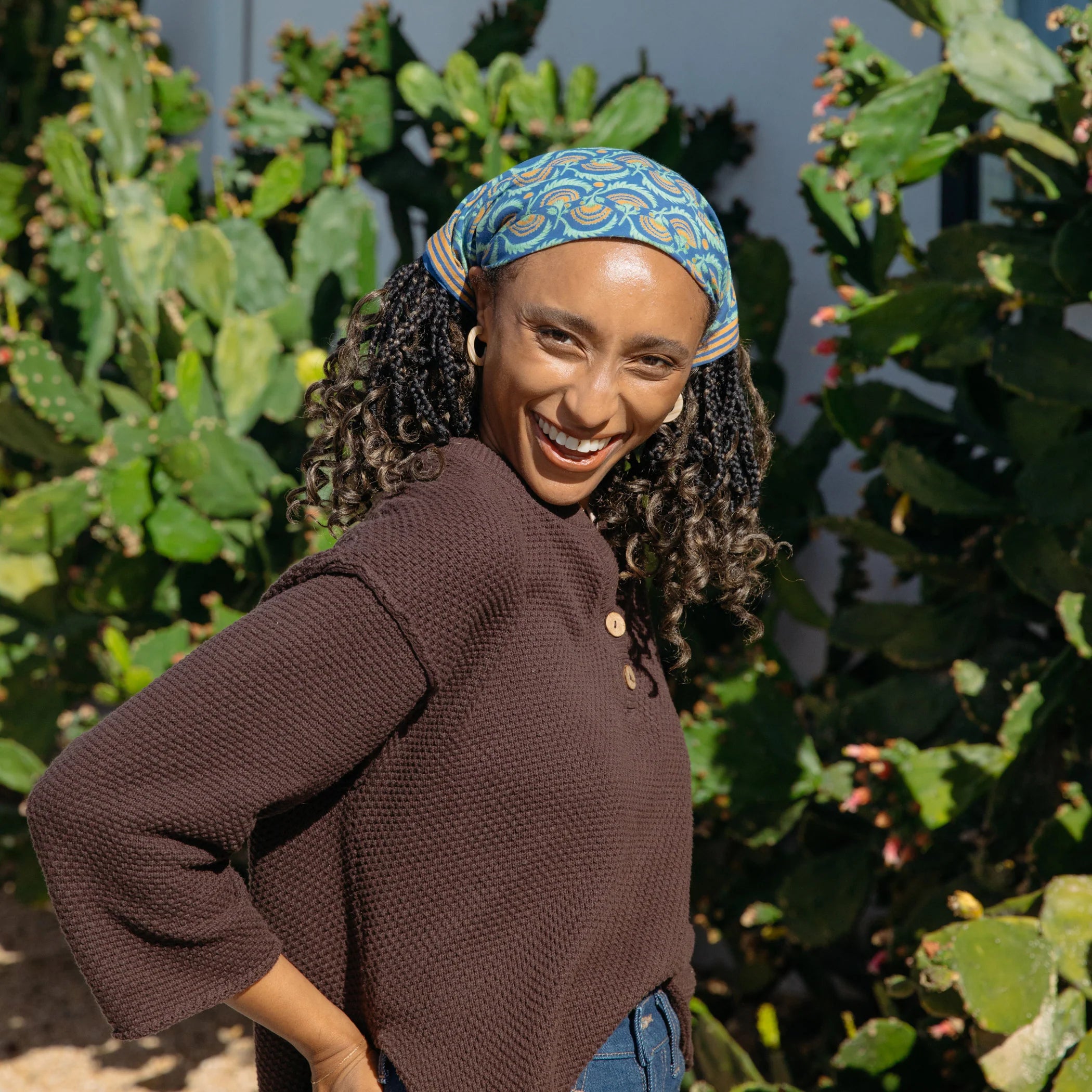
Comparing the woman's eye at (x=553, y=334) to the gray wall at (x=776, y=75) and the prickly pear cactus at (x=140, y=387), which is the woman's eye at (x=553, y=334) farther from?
the gray wall at (x=776, y=75)

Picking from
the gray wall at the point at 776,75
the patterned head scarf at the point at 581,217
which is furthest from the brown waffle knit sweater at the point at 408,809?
the gray wall at the point at 776,75

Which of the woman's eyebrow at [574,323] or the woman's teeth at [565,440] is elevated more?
the woman's eyebrow at [574,323]

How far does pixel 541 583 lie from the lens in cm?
132

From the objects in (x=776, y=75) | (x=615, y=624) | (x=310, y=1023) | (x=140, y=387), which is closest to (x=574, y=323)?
(x=615, y=624)

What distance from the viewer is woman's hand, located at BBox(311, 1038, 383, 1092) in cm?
126

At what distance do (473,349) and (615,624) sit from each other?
0.35 metres

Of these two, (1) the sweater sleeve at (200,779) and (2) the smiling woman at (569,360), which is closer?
(1) the sweater sleeve at (200,779)

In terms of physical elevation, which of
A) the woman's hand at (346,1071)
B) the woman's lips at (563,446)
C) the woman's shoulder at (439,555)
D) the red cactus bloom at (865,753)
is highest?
the woman's lips at (563,446)

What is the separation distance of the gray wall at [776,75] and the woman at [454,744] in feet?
7.97

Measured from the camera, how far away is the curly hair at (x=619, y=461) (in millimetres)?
1432

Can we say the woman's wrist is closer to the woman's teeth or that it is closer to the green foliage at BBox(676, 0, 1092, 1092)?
the woman's teeth

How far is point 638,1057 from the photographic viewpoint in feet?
4.61

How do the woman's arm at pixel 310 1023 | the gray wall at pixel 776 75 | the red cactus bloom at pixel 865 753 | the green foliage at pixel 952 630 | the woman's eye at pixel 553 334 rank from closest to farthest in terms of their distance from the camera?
the woman's arm at pixel 310 1023 → the woman's eye at pixel 553 334 → the green foliage at pixel 952 630 → the red cactus bloom at pixel 865 753 → the gray wall at pixel 776 75

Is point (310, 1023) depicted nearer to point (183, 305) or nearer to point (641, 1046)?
point (641, 1046)
